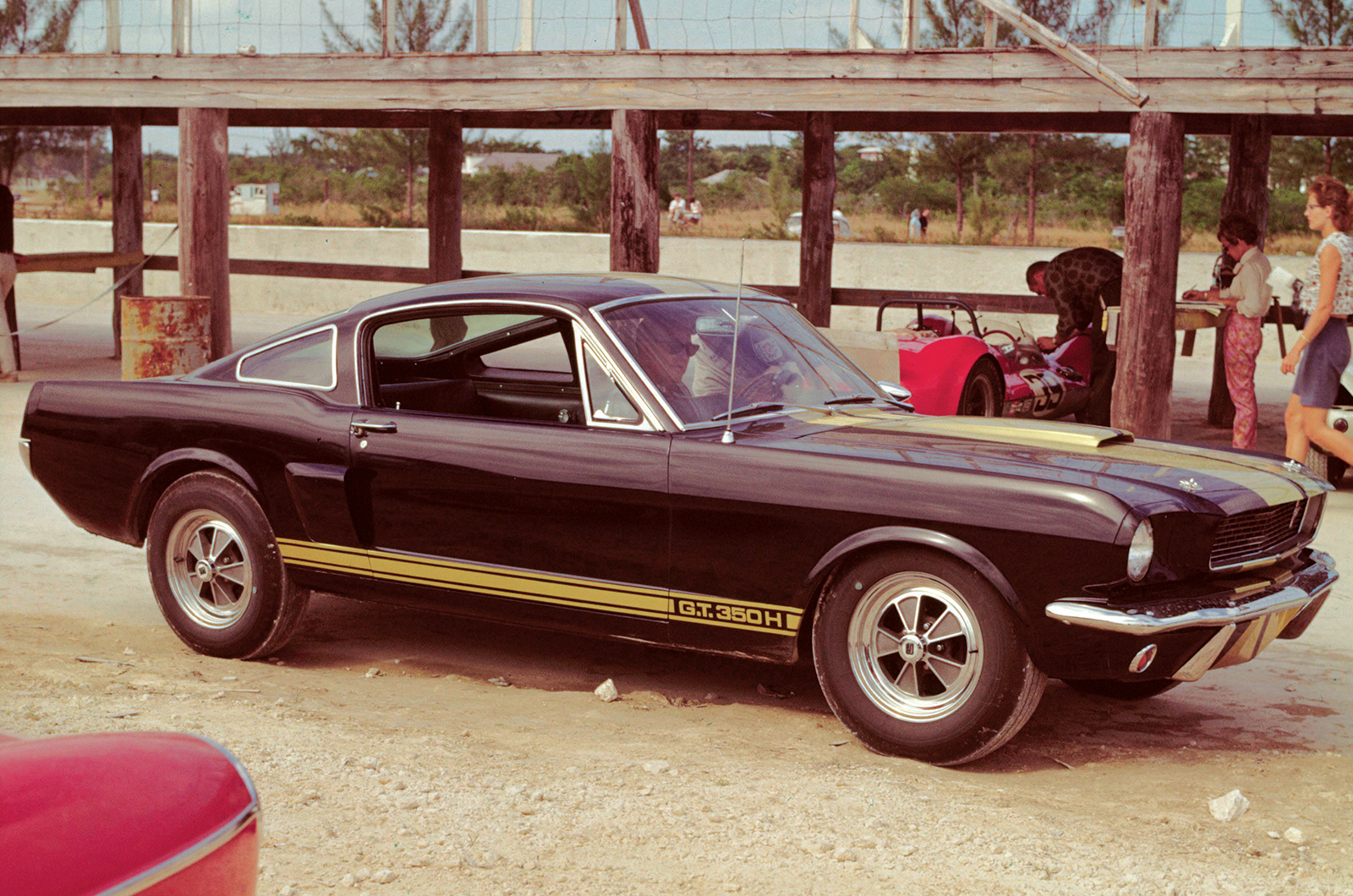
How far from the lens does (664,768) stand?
163 inches

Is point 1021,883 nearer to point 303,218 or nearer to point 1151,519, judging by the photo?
point 1151,519

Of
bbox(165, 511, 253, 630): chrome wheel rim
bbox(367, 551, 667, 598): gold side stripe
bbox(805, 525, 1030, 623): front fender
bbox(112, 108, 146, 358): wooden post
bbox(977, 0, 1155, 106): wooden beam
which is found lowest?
bbox(165, 511, 253, 630): chrome wheel rim

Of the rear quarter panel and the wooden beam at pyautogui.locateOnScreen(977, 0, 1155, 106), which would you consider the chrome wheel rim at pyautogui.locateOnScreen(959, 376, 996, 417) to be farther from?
the rear quarter panel

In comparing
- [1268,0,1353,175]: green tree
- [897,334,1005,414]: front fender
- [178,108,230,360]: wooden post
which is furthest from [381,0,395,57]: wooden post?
[1268,0,1353,175]: green tree

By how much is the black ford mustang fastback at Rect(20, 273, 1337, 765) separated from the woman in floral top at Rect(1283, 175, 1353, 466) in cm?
345

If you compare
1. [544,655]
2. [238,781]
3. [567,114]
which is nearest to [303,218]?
[567,114]

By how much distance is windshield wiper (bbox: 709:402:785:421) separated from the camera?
4.72 metres

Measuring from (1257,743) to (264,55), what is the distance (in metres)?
10.1

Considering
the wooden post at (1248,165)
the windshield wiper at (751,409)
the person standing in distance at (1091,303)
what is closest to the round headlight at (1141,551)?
the windshield wiper at (751,409)

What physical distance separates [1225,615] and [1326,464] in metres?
5.92

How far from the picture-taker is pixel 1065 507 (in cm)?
395

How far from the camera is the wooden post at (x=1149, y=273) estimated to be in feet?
32.1

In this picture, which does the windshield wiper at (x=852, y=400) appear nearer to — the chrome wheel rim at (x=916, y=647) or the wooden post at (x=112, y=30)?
the chrome wheel rim at (x=916, y=647)

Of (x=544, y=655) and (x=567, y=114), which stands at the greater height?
(x=567, y=114)
